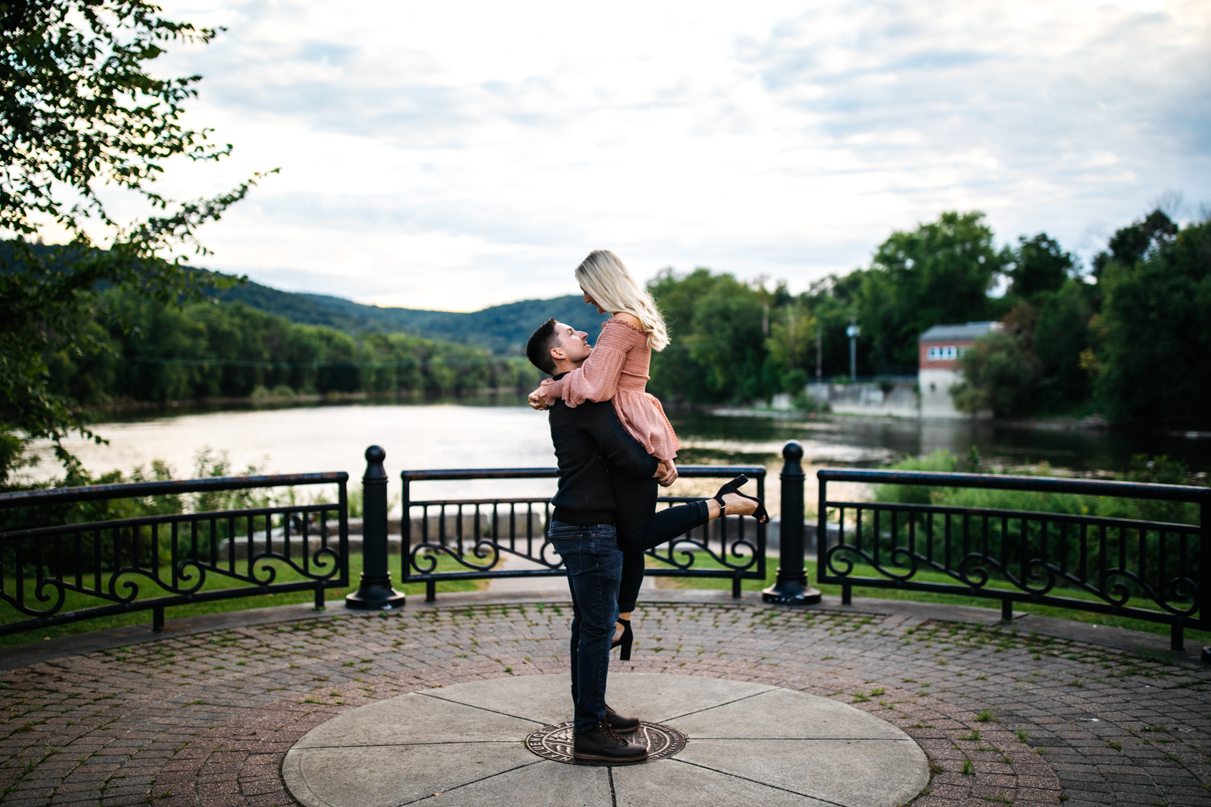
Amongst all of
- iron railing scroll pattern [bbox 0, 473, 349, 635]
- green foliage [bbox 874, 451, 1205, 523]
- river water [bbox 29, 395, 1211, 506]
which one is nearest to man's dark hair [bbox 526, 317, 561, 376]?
iron railing scroll pattern [bbox 0, 473, 349, 635]

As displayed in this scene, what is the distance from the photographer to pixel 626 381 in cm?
378

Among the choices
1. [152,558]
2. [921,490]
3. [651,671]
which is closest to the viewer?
[651,671]

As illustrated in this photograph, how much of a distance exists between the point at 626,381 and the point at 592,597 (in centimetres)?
93

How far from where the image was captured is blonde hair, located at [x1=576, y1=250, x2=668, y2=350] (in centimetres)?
366

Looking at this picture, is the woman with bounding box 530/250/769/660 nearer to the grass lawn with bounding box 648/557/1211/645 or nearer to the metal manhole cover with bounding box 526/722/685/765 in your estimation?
the metal manhole cover with bounding box 526/722/685/765

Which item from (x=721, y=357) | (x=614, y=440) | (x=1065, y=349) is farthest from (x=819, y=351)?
(x=614, y=440)

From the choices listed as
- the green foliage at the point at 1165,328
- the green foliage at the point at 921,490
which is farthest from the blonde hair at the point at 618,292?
the green foliage at the point at 1165,328

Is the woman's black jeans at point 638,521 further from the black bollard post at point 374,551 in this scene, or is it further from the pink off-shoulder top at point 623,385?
the black bollard post at point 374,551

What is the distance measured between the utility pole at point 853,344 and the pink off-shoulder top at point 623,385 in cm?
9142

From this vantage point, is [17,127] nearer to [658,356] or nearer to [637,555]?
[637,555]

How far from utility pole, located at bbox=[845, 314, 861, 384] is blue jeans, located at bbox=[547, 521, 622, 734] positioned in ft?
300

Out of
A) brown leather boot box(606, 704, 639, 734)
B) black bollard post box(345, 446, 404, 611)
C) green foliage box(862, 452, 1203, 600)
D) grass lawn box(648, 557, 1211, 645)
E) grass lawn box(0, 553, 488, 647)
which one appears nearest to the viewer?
brown leather boot box(606, 704, 639, 734)

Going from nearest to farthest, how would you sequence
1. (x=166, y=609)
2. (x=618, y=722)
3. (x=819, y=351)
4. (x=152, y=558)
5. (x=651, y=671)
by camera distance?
(x=618, y=722) → (x=651, y=671) → (x=152, y=558) → (x=166, y=609) → (x=819, y=351)

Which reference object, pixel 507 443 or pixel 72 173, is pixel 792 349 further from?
pixel 72 173
